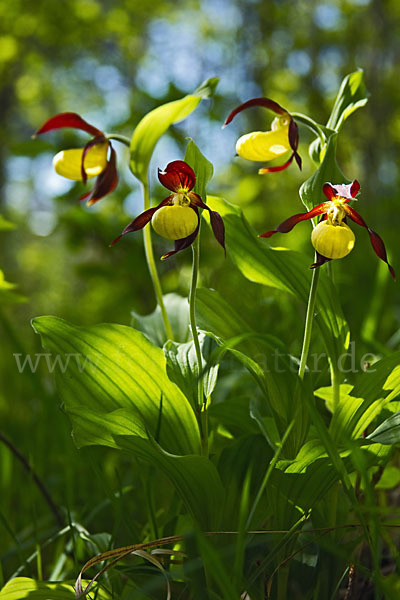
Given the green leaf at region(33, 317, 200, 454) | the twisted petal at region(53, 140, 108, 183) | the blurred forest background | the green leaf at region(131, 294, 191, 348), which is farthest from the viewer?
the blurred forest background

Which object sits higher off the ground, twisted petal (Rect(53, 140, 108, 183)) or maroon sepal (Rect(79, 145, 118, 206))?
twisted petal (Rect(53, 140, 108, 183))

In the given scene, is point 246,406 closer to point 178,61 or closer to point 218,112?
point 218,112

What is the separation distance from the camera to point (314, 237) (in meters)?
0.57

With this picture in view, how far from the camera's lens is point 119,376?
631 millimetres

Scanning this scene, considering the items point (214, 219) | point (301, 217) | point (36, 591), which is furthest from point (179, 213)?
point (36, 591)

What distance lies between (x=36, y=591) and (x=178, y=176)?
0.52m

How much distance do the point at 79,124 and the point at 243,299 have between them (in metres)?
0.90

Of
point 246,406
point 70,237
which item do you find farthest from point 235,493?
point 70,237

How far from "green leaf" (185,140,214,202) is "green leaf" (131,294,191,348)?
0.28m

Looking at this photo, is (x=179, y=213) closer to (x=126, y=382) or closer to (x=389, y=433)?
(x=126, y=382)

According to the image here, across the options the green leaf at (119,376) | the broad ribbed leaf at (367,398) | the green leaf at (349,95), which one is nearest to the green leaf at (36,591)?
the green leaf at (119,376)

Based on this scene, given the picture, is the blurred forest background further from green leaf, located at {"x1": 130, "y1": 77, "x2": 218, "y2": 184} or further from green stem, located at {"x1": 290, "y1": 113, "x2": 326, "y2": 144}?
green stem, located at {"x1": 290, "y1": 113, "x2": 326, "y2": 144}

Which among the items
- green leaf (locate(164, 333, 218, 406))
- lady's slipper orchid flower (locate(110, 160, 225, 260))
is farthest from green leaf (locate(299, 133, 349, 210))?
green leaf (locate(164, 333, 218, 406))

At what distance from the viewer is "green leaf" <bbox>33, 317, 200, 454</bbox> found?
626 mm
